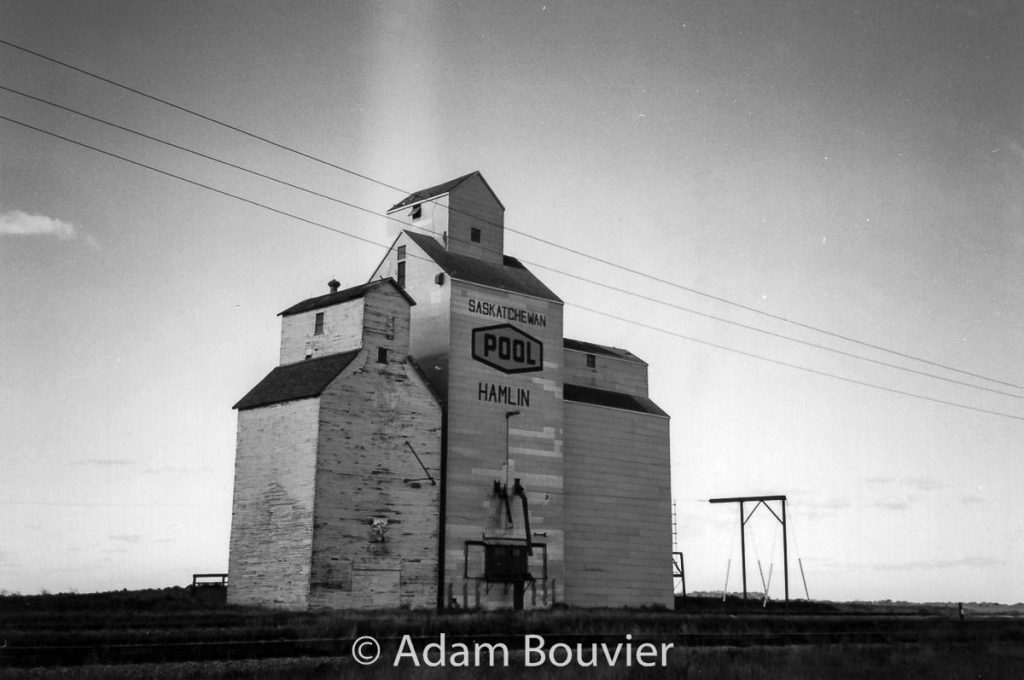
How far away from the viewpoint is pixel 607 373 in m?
49.2

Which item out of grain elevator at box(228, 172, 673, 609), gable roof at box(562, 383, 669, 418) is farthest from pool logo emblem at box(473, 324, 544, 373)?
gable roof at box(562, 383, 669, 418)

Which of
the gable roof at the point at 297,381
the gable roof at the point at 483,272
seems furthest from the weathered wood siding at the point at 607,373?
the gable roof at the point at 297,381

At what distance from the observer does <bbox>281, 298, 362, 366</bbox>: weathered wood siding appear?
126 feet

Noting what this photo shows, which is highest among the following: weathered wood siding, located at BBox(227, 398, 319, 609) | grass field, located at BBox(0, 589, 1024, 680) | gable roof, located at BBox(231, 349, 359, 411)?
gable roof, located at BBox(231, 349, 359, 411)

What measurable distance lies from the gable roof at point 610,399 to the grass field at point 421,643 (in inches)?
525

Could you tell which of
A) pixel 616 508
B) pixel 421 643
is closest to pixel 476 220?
pixel 616 508

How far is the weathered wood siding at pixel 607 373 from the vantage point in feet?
157

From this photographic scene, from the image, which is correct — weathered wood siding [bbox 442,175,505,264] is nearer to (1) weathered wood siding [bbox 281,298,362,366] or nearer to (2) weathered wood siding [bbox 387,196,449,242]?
(2) weathered wood siding [bbox 387,196,449,242]

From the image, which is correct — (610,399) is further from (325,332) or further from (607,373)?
(325,332)

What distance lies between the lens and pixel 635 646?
2447 cm

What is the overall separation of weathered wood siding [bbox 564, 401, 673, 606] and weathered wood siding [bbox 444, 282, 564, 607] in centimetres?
162

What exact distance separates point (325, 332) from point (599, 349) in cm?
1528

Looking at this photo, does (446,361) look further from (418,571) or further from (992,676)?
(992,676)

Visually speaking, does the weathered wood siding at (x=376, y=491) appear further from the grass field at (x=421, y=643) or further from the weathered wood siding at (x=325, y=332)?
the grass field at (x=421, y=643)
